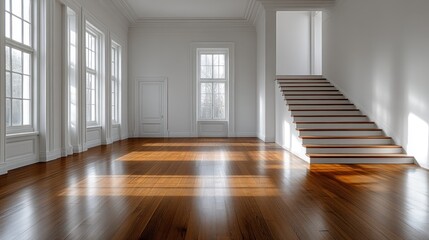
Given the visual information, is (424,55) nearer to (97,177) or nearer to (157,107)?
(97,177)

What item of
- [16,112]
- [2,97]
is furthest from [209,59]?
[2,97]

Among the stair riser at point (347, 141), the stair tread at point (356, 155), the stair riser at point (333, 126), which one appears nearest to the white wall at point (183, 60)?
the stair riser at point (333, 126)

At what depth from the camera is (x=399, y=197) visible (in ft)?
12.4

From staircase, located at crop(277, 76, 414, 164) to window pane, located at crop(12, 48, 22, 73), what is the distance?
17.0 ft

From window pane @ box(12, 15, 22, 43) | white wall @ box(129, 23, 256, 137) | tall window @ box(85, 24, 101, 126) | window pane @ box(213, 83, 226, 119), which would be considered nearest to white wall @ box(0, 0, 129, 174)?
window pane @ box(12, 15, 22, 43)

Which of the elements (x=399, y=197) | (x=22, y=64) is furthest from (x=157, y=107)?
(x=399, y=197)

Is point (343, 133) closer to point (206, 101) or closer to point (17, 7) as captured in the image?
point (206, 101)

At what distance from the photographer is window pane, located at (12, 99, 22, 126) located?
225 inches

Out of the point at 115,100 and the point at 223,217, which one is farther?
the point at 115,100

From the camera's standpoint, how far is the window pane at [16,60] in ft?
18.7

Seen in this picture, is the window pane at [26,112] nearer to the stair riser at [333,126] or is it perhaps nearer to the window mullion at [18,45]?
the window mullion at [18,45]

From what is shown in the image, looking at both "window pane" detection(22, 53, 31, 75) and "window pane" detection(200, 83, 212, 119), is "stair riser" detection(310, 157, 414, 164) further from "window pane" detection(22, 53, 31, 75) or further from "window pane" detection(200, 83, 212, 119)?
"window pane" detection(200, 83, 212, 119)

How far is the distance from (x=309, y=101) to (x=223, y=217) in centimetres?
699

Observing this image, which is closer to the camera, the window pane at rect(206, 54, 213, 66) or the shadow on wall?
the shadow on wall
